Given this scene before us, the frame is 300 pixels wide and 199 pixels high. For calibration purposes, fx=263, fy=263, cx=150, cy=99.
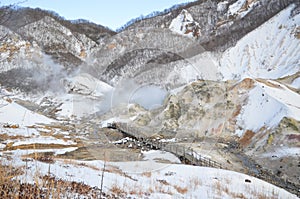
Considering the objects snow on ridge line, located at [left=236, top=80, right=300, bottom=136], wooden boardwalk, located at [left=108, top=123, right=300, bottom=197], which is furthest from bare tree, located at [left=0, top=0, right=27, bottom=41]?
snow on ridge line, located at [left=236, top=80, right=300, bottom=136]

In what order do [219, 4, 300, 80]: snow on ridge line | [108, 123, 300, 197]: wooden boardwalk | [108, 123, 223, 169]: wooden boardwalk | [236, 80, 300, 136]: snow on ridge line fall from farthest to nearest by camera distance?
[219, 4, 300, 80]: snow on ridge line < [236, 80, 300, 136]: snow on ridge line < [108, 123, 223, 169]: wooden boardwalk < [108, 123, 300, 197]: wooden boardwalk

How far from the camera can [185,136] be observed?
31422 mm

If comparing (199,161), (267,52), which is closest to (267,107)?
(199,161)

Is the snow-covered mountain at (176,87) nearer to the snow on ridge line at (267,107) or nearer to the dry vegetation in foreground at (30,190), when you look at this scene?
the snow on ridge line at (267,107)

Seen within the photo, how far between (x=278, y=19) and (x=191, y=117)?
43.6 metres

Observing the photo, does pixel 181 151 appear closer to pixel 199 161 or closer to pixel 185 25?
pixel 199 161

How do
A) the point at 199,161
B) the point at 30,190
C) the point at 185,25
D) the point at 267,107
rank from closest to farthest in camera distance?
the point at 30,190 → the point at 199,161 → the point at 267,107 → the point at 185,25

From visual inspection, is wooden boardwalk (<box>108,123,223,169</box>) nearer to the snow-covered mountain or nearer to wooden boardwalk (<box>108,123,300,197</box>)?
wooden boardwalk (<box>108,123,300,197</box>)

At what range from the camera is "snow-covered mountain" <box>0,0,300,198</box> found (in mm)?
19516

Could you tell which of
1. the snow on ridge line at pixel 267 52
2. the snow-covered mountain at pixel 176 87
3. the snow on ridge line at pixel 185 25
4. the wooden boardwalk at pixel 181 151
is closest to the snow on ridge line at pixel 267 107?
the snow-covered mountain at pixel 176 87

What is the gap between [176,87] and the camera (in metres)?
53.2

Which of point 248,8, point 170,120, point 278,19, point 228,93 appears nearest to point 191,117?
point 170,120

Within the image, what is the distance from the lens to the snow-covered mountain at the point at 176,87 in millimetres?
19516

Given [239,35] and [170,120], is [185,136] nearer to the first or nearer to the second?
[170,120]
